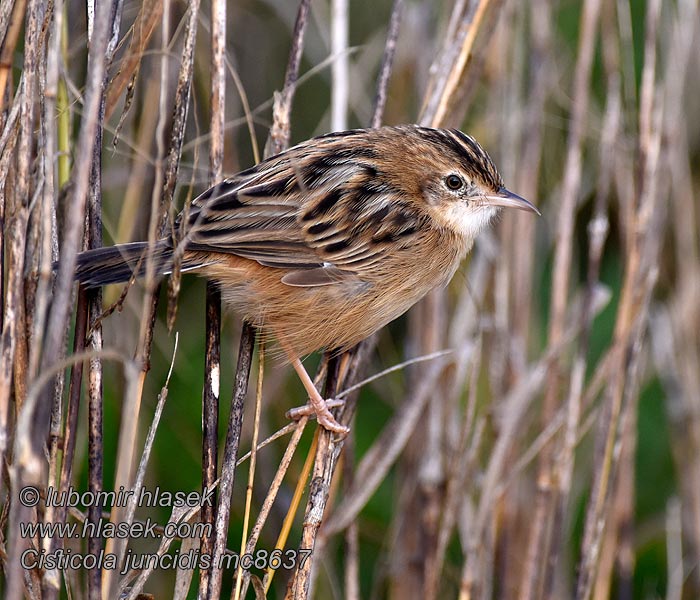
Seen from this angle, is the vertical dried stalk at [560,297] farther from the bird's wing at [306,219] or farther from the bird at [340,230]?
the bird's wing at [306,219]

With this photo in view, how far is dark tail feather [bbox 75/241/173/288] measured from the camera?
2.79 metres

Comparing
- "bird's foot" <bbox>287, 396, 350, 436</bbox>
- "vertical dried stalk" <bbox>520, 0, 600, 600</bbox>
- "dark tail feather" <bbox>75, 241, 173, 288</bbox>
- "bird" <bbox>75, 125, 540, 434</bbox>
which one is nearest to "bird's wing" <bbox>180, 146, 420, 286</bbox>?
"bird" <bbox>75, 125, 540, 434</bbox>

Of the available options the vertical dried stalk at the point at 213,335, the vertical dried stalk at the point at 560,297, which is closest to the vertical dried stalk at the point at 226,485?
the vertical dried stalk at the point at 213,335

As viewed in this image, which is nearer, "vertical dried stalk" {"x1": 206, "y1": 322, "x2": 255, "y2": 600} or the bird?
"vertical dried stalk" {"x1": 206, "y1": 322, "x2": 255, "y2": 600}

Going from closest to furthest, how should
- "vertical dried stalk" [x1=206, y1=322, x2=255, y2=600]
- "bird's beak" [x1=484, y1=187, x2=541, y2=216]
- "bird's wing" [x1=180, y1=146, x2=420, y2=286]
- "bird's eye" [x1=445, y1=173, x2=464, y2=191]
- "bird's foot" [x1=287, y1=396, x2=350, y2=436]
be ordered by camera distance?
"vertical dried stalk" [x1=206, y1=322, x2=255, y2=600]
"bird's foot" [x1=287, y1=396, x2=350, y2=436]
"bird's wing" [x1=180, y1=146, x2=420, y2=286]
"bird's beak" [x1=484, y1=187, x2=541, y2=216]
"bird's eye" [x1=445, y1=173, x2=464, y2=191]

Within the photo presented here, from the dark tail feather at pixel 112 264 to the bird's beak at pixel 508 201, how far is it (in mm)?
1585

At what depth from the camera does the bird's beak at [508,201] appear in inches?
151

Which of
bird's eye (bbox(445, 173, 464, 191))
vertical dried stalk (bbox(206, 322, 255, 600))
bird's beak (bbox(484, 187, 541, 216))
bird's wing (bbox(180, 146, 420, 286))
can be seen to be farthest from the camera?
bird's eye (bbox(445, 173, 464, 191))

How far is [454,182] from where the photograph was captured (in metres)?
3.96

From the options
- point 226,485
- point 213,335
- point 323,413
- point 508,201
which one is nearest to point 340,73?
point 508,201

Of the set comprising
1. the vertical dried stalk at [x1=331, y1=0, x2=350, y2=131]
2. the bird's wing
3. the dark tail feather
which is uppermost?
the vertical dried stalk at [x1=331, y1=0, x2=350, y2=131]

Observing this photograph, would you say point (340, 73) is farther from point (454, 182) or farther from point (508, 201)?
point (508, 201)

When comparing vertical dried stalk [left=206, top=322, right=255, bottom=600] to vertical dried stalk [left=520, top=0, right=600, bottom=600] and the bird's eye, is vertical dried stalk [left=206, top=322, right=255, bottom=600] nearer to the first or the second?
the bird's eye

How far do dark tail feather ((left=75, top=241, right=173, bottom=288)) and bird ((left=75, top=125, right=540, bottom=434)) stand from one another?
0.53 feet
